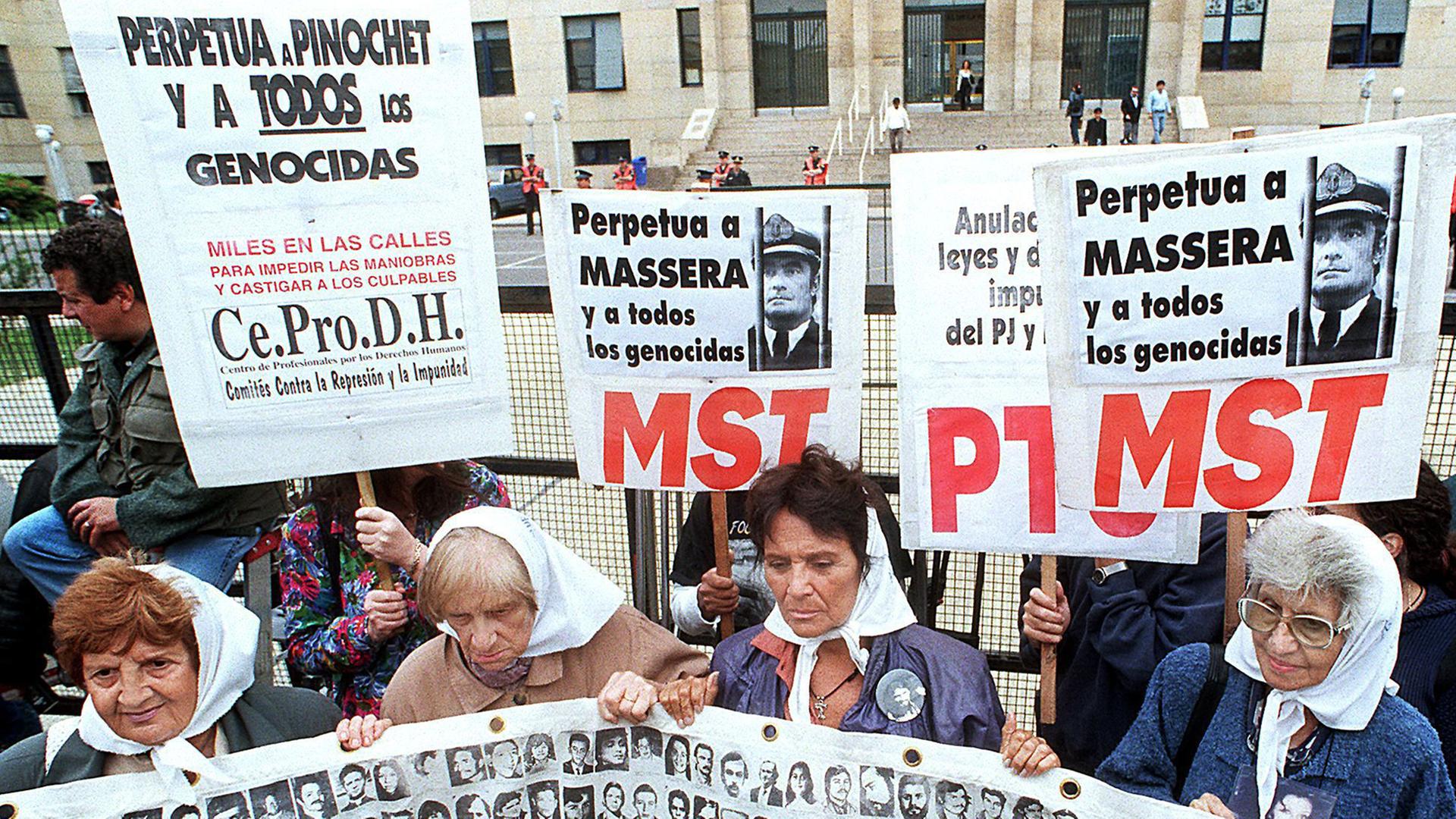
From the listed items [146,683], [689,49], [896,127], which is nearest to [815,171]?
[896,127]

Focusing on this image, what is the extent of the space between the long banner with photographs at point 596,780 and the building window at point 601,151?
3269 cm

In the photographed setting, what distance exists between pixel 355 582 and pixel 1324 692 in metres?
2.46

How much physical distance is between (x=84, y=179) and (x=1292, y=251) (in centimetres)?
3848

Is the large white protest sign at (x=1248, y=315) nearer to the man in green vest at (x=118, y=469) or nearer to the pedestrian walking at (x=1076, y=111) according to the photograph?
the man in green vest at (x=118, y=469)

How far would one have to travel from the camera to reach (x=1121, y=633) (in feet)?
8.46

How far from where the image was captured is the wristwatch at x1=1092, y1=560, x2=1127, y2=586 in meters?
2.71

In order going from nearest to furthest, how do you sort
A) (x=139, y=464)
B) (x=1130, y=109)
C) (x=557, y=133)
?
1. (x=139, y=464)
2. (x=1130, y=109)
3. (x=557, y=133)

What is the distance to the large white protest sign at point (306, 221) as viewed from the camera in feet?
7.76

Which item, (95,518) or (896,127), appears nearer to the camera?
(95,518)

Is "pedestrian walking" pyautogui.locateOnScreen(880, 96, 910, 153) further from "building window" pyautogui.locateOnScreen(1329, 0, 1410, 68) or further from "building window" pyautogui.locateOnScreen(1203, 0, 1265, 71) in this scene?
"building window" pyautogui.locateOnScreen(1329, 0, 1410, 68)

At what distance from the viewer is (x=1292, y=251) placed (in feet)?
6.95

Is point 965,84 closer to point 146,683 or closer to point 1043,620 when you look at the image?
point 1043,620

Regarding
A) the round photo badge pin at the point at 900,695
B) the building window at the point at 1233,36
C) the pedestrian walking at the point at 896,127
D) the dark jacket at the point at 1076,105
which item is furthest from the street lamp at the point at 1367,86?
the round photo badge pin at the point at 900,695

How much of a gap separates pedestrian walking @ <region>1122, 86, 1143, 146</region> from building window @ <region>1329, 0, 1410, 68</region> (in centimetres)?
657
